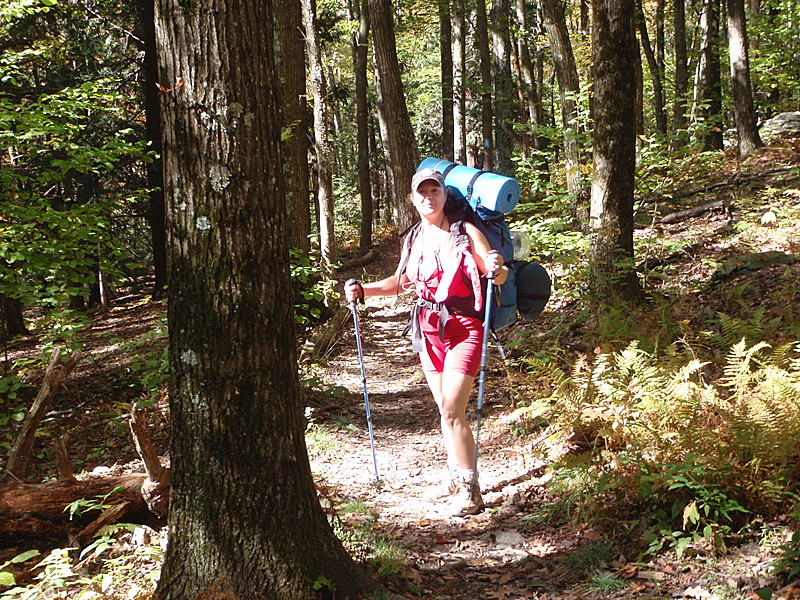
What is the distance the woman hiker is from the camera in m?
4.82

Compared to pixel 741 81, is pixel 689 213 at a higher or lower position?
lower

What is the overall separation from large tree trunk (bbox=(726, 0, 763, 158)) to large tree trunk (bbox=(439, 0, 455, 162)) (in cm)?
731

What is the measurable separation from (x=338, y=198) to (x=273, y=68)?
96.5 feet

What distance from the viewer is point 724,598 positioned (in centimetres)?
311

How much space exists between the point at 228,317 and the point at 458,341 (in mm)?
2302

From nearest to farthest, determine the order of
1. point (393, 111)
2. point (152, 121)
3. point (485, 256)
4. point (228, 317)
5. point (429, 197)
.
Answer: point (228, 317) < point (485, 256) < point (429, 197) < point (393, 111) < point (152, 121)

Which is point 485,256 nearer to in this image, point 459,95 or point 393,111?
point 393,111

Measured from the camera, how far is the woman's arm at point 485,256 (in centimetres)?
469

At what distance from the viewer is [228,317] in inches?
118

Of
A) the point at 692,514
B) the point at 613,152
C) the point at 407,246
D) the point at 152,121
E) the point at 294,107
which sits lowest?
the point at 692,514

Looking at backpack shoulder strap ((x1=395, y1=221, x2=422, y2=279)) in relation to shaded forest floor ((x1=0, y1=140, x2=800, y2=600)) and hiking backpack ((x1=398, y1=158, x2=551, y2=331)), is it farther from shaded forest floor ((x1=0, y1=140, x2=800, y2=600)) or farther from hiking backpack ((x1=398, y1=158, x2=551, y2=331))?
shaded forest floor ((x1=0, y1=140, x2=800, y2=600))

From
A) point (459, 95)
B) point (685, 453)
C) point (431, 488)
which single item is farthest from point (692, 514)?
point (459, 95)

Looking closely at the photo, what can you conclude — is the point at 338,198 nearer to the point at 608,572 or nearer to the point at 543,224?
the point at 543,224

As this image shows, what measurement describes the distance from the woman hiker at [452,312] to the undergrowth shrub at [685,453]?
74cm
